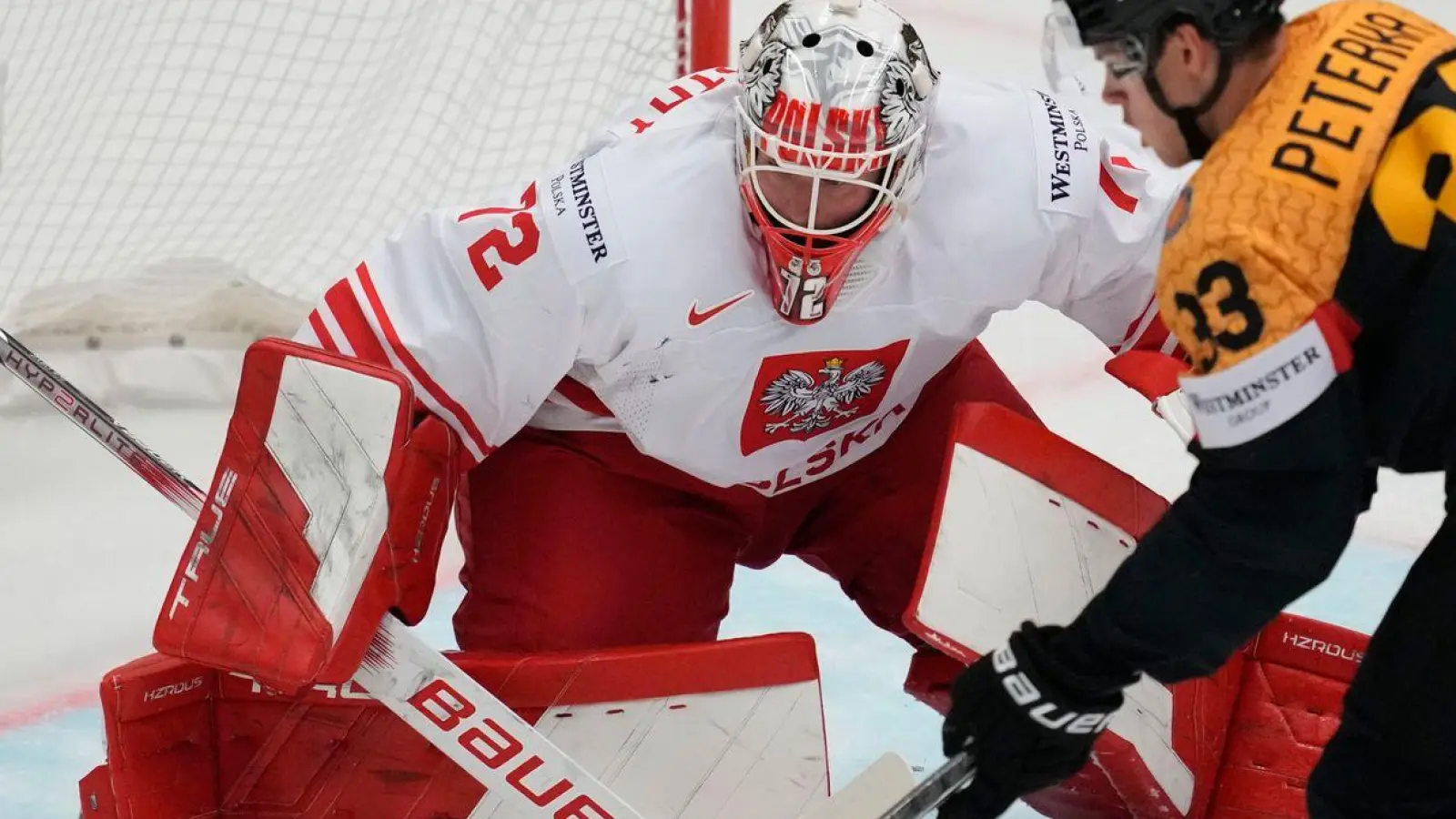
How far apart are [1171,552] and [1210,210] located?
0.93 feet

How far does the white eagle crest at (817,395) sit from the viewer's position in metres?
1.98

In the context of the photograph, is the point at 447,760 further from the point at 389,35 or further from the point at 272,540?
the point at 389,35

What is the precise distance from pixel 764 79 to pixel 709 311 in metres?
0.28

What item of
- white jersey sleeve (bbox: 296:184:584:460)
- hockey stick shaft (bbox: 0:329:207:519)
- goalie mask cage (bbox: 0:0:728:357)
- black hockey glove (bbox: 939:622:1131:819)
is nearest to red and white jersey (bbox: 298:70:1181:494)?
white jersey sleeve (bbox: 296:184:584:460)

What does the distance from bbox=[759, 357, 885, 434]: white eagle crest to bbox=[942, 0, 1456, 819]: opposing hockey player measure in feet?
2.02

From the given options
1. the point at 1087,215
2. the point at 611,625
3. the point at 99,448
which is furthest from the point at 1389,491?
the point at 99,448

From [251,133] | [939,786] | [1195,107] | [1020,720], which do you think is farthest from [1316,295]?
[251,133]

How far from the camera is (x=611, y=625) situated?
6.98ft

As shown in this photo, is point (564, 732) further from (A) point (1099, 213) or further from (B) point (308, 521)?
(A) point (1099, 213)

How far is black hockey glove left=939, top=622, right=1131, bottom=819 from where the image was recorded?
4.81 feet

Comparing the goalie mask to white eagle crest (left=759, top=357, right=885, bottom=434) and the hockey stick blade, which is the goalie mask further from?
the hockey stick blade

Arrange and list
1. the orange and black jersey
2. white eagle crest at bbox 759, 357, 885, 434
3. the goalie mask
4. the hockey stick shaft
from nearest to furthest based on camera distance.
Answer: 1. the orange and black jersey
2. the goalie mask
3. the hockey stick shaft
4. white eagle crest at bbox 759, 357, 885, 434

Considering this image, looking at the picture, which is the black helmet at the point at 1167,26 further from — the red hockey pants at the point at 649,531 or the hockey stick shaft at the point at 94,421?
the hockey stick shaft at the point at 94,421

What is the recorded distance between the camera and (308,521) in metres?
1.83
